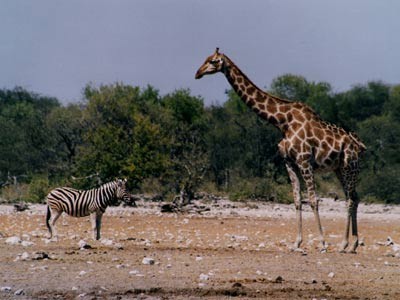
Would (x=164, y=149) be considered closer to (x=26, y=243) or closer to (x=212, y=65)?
(x=212, y=65)

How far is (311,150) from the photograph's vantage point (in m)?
15.0

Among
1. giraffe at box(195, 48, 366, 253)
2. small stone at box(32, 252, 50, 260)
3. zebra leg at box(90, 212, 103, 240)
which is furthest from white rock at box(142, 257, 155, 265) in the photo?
zebra leg at box(90, 212, 103, 240)

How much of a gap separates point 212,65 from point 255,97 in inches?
41.0

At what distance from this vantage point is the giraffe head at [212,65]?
15.5m

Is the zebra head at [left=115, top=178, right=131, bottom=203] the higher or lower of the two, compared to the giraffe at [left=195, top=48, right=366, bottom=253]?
lower

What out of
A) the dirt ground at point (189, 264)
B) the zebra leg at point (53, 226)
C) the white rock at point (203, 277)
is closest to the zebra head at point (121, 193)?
the dirt ground at point (189, 264)

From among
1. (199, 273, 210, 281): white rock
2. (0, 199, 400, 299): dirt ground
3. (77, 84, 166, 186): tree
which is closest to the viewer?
(0, 199, 400, 299): dirt ground

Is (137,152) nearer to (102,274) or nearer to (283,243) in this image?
(283,243)

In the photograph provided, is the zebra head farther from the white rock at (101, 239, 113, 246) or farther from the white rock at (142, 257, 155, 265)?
the white rock at (142, 257, 155, 265)

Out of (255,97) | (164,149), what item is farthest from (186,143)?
(255,97)

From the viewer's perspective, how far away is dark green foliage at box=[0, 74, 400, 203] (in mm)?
28203

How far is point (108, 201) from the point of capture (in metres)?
16.5

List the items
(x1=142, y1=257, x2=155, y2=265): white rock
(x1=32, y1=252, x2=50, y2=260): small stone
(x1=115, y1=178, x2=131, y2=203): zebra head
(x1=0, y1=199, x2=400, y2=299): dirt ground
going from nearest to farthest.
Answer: (x1=0, y1=199, x2=400, y2=299): dirt ground, (x1=142, y1=257, x2=155, y2=265): white rock, (x1=32, y1=252, x2=50, y2=260): small stone, (x1=115, y1=178, x2=131, y2=203): zebra head

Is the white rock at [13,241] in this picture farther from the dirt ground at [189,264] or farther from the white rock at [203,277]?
the white rock at [203,277]
